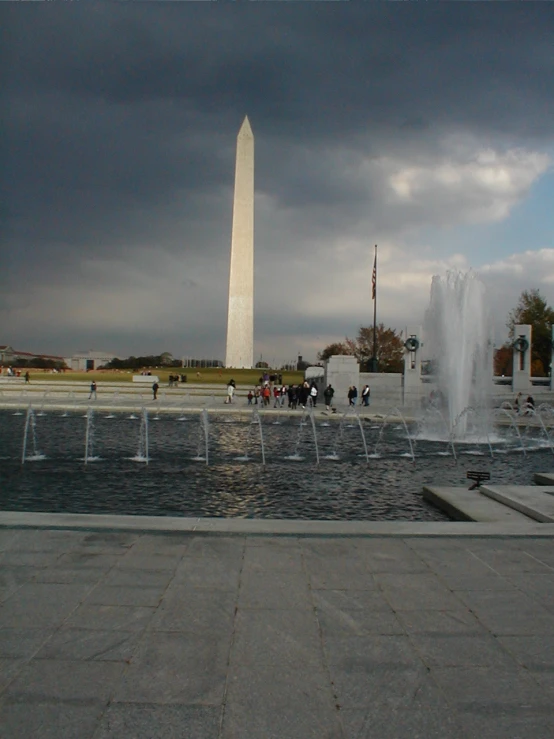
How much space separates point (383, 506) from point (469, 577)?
382cm

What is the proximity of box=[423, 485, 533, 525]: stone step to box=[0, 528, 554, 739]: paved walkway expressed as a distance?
1.33 metres

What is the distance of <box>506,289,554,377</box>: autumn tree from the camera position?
53750mm

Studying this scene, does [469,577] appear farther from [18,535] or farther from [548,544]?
[18,535]

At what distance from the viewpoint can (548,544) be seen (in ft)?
20.3

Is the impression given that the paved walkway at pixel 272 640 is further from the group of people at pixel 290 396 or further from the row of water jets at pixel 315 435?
the group of people at pixel 290 396

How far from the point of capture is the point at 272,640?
384cm

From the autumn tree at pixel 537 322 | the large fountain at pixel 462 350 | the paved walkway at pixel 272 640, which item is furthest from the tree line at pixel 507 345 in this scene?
the paved walkway at pixel 272 640

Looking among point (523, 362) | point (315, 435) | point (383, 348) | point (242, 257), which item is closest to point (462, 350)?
point (315, 435)

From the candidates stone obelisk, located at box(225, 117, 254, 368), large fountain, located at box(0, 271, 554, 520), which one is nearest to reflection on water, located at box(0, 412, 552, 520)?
large fountain, located at box(0, 271, 554, 520)

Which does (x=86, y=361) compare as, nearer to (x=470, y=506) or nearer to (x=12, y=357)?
(x=12, y=357)

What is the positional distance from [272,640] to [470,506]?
461 centimetres

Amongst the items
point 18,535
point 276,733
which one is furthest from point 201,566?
point 276,733

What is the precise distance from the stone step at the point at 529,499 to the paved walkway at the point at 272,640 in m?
1.35

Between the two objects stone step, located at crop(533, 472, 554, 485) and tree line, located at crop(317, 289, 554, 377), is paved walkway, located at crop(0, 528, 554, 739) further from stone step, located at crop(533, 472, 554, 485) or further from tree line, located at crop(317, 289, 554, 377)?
tree line, located at crop(317, 289, 554, 377)
